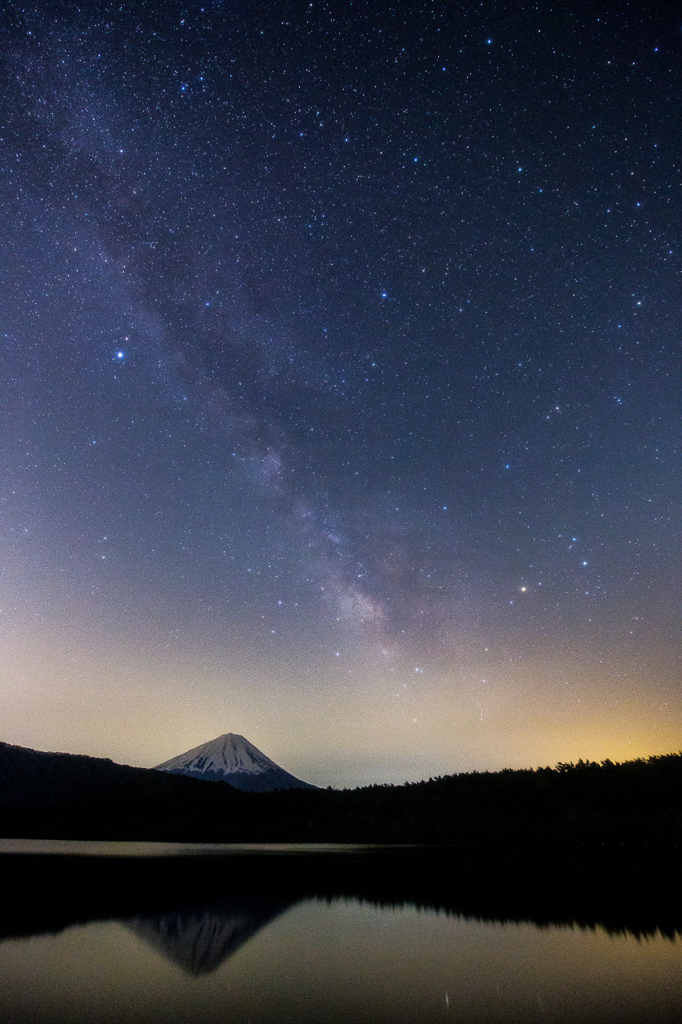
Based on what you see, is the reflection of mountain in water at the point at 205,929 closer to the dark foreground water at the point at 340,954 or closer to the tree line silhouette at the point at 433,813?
the dark foreground water at the point at 340,954

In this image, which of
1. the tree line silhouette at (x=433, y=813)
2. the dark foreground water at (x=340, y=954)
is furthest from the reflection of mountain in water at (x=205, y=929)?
the tree line silhouette at (x=433, y=813)

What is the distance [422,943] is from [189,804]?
363 ft

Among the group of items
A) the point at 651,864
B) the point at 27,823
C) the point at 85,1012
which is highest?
the point at 85,1012

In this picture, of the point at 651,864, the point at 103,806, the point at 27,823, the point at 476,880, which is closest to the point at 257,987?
the point at 476,880

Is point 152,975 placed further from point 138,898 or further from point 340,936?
point 138,898

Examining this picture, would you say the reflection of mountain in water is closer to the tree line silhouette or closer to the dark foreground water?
the dark foreground water

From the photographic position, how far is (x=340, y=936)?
12.2 meters

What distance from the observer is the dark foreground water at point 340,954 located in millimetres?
7395

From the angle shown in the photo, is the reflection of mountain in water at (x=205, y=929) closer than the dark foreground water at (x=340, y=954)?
No

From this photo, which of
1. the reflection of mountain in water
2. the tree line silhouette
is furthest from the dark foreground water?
the tree line silhouette

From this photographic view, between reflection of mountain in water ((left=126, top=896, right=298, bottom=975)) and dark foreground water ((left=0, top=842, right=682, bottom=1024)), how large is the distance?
0.18 feet

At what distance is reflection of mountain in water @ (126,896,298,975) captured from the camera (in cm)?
994

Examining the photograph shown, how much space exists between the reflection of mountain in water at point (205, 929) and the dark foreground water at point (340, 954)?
0.18 ft

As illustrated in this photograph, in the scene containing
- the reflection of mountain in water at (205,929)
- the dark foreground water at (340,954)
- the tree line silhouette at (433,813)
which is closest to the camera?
the dark foreground water at (340,954)
